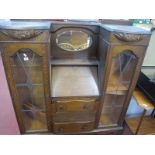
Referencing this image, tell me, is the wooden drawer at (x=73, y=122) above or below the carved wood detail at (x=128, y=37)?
below

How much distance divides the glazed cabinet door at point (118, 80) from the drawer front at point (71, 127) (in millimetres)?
149

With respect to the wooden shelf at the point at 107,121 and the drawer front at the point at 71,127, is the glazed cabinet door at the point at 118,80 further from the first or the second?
the drawer front at the point at 71,127

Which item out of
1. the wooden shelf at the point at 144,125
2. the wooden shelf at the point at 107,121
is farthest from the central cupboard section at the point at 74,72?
the wooden shelf at the point at 144,125

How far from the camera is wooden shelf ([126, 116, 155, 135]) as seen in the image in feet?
4.95

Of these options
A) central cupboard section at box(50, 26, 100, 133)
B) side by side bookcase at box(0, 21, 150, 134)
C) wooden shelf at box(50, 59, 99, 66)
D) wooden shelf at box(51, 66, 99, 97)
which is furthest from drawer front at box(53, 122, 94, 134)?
wooden shelf at box(50, 59, 99, 66)

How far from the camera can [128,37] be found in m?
1.01

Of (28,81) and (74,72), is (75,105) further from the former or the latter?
(28,81)

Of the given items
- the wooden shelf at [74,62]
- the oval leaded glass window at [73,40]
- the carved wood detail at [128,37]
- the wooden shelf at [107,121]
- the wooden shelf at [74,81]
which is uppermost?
the carved wood detail at [128,37]

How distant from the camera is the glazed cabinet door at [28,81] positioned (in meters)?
1.02

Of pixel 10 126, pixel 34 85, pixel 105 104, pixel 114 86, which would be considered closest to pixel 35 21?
pixel 34 85

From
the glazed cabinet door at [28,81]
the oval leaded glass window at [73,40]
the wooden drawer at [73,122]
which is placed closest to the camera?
the glazed cabinet door at [28,81]

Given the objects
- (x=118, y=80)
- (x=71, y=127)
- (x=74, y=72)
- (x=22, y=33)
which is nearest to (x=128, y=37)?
(x=118, y=80)

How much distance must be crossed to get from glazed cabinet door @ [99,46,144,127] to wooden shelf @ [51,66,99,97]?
141mm

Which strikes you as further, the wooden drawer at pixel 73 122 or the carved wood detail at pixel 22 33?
the wooden drawer at pixel 73 122
